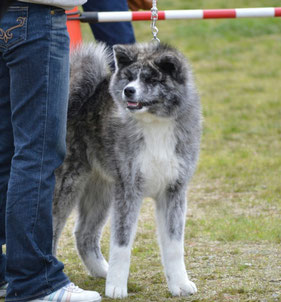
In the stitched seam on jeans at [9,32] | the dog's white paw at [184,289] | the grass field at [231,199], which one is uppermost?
the stitched seam on jeans at [9,32]

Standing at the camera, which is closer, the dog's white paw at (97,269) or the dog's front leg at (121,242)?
the dog's front leg at (121,242)

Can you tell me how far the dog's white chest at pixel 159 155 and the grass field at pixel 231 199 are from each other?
475 millimetres

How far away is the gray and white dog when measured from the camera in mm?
3539

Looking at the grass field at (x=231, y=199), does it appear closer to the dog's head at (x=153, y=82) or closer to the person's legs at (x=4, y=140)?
the dog's head at (x=153, y=82)

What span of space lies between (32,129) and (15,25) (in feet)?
1.49

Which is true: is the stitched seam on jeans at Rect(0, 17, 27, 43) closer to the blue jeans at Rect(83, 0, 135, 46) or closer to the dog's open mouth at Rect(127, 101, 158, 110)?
the dog's open mouth at Rect(127, 101, 158, 110)

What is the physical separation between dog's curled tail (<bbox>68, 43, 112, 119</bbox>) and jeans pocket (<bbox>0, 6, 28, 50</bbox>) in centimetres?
110

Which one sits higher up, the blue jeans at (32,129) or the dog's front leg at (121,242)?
the blue jeans at (32,129)

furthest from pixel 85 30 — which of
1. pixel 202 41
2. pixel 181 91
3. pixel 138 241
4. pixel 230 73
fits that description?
pixel 181 91

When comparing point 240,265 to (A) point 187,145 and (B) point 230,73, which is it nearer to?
(A) point 187,145

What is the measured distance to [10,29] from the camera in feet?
9.39

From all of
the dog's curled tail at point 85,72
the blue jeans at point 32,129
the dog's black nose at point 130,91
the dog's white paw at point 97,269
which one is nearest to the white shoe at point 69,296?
the blue jeans at point 32,129

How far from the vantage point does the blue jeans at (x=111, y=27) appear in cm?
490

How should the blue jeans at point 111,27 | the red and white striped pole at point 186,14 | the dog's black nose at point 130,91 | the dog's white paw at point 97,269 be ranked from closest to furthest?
the dog's black nose at point 130,91 < the dog's white paw at point 97,269 < the red and white striped pole at point 186,14 < the blue jeans at point 111,27
